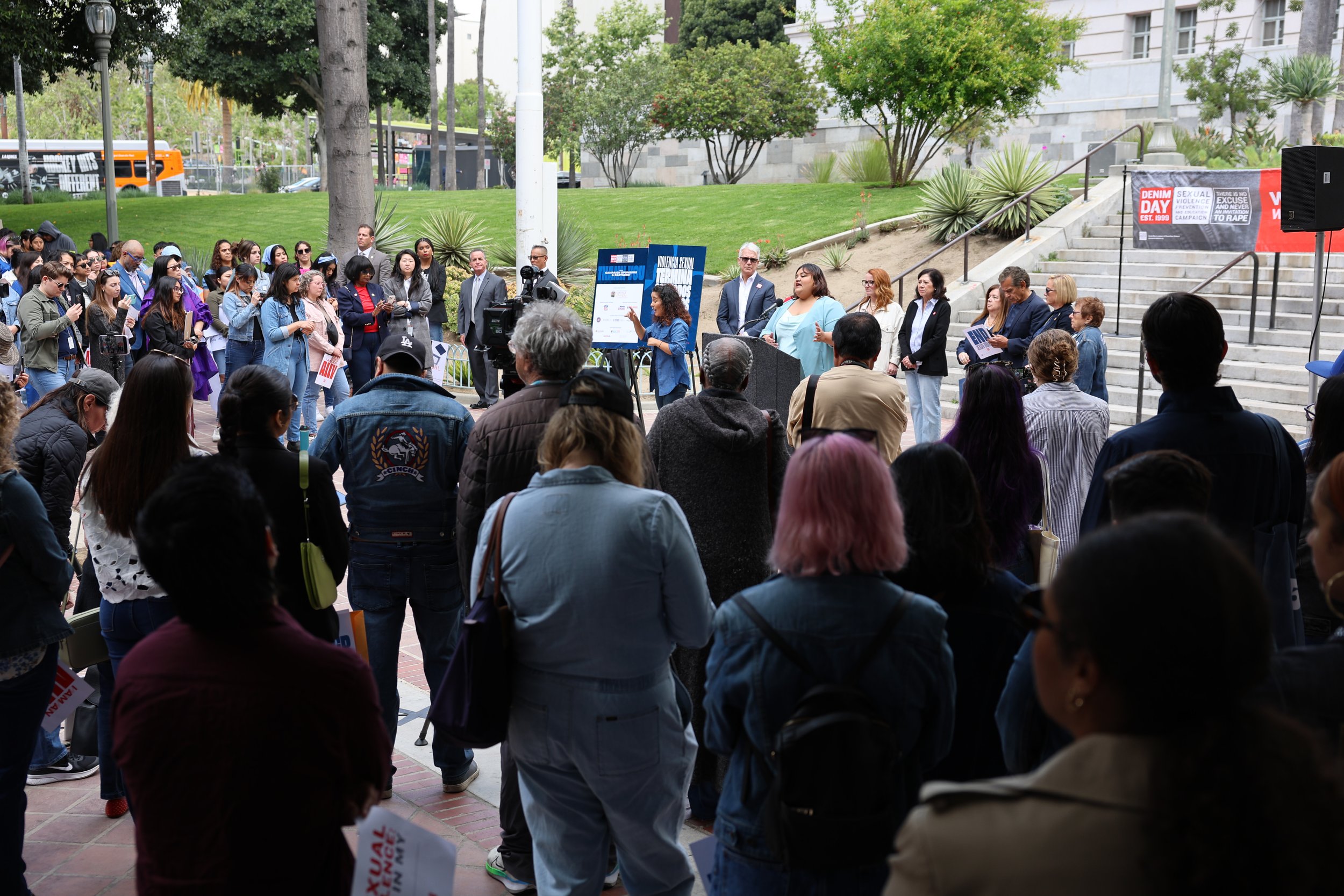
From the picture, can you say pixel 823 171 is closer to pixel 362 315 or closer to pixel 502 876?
pixel 362 315

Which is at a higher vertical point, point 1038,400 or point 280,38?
point 280,38

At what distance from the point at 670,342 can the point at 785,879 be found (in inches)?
325

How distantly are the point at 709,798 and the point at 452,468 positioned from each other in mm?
1729

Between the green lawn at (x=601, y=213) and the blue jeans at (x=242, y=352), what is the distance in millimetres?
13594

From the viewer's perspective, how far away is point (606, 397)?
3395mm

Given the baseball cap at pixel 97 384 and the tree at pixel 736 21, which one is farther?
the tree at pixel 736 21

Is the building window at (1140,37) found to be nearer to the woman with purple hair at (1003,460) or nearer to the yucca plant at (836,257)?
the yucca plant at (836,257)

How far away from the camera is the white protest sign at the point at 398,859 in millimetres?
2246

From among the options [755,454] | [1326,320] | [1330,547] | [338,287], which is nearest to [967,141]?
[1326,320]

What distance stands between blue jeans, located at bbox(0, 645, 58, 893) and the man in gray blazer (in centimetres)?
1017

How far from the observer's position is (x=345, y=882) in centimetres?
237

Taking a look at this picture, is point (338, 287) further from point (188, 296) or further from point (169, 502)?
point (169, 502)

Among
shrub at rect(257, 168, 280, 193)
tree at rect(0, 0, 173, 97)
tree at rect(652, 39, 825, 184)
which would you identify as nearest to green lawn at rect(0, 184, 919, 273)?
tree at rect(0, 0, 173, 97)

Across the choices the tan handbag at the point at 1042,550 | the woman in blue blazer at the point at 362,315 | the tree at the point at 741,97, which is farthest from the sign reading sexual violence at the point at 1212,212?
the tree at the point at 741,97
